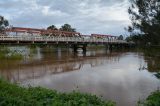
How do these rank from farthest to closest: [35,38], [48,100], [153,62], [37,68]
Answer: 1. [35,38]
2. [153,62]
3. [37,68]
4. [48,100]

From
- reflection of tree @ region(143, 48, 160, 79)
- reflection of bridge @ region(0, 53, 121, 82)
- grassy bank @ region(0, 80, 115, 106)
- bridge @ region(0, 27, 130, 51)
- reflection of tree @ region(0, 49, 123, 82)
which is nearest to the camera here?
grassy bank @ region(0, 80, 115, 106)

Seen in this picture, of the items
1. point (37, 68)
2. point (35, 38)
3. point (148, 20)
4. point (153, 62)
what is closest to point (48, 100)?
point (148, 20)

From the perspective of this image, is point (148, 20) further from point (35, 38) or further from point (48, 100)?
point (35, 38)

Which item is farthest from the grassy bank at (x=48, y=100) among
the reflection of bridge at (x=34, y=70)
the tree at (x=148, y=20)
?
the reflection of bridge at (x=34, y=70)

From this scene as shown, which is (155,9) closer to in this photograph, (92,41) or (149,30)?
(149,30)

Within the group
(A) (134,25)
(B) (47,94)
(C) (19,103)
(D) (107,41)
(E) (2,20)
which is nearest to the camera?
(C) (19,103)

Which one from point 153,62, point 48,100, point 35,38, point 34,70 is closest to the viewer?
point 48,100

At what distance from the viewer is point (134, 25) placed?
16812 mm

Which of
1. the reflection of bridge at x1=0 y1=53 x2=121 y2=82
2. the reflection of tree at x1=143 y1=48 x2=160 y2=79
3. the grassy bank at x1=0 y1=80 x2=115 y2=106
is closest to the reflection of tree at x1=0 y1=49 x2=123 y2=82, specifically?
the reflection of bridge at x1=0 y1=53 x2=121 y2=82

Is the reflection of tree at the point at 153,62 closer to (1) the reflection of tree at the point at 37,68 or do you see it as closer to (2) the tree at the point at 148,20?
(2) the tree at the point at 148,20

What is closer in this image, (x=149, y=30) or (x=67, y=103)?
(x=67, y=103)

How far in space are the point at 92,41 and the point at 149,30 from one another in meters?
53.4

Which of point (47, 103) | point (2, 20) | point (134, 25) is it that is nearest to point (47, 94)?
point (47, 103)

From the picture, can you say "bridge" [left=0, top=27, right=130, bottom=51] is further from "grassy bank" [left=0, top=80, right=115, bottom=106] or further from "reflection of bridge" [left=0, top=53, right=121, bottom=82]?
"grassy bank" [left=0, top=80, right=115, bottom=106]
